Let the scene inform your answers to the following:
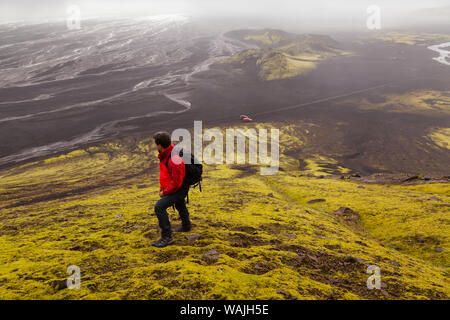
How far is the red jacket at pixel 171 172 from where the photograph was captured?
6844 mm

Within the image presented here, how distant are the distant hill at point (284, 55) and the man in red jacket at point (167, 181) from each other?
10682 centimetres

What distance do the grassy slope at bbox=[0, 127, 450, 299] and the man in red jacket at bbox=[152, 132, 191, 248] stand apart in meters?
0.64

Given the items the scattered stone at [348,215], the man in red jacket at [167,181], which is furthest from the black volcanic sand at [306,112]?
the man in red jacket at [167,181]

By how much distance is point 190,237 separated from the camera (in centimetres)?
845

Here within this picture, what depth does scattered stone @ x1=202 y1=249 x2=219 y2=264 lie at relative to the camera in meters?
7.16

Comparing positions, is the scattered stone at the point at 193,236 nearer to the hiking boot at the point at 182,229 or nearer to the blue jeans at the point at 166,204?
the hiking boot at the point at 182,229

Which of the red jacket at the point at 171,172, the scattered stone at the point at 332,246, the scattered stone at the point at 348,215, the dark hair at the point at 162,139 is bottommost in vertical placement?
the scattered stone at the point at 348,215

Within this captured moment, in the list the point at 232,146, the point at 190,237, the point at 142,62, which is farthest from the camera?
the point at 142,62

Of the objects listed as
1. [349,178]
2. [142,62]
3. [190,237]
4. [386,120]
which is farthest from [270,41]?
[190,237]

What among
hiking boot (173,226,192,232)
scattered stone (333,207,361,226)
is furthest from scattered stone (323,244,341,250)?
scattered stone (333,207,361,226)

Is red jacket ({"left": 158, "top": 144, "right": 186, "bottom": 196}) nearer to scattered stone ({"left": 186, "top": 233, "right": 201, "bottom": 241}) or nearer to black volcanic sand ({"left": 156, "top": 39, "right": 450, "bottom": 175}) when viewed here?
scattered stone ({"left": 186, "top": 233, "right": 201, "bottom": 241})

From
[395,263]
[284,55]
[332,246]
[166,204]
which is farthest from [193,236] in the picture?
[284,55]

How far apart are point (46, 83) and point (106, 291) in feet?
361
